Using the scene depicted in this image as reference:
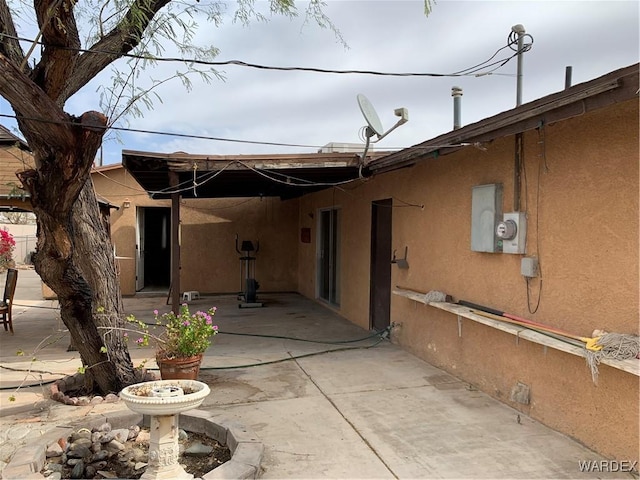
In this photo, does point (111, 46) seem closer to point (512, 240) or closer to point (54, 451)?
point (54, 451)

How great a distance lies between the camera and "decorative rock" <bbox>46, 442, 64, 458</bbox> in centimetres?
317

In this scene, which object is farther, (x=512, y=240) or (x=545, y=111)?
(x=512, y=240)

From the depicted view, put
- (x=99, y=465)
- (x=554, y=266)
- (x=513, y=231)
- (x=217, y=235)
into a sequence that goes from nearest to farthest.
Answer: (x=99, y=465), (x=554, y=266), (x=513, y=231), (x=217, y=235)

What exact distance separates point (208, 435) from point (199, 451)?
0.83ft

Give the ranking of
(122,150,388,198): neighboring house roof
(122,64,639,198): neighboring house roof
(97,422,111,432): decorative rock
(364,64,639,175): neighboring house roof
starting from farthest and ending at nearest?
(122,150,388,198): neighboring house roof → (97,422,111,432): decorative rock → (122,64,639,198): neighboring house roof → (364,64,639,175): neighboring house roof

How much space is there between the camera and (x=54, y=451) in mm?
Result: 3186

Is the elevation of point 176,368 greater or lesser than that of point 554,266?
lesser

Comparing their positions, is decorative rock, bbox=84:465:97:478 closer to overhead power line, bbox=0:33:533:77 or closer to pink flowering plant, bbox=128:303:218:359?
pink flowering plant, bbox=128:303:218:359

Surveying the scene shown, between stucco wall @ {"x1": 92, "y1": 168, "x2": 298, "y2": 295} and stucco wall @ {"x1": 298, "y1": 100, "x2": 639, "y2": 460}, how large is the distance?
699cm

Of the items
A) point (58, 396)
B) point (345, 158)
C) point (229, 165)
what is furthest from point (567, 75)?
point (58, 396)

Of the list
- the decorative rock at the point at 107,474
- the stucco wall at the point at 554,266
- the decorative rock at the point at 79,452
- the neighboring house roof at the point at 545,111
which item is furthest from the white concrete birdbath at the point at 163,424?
the neighboring house roof at the point at 545,111

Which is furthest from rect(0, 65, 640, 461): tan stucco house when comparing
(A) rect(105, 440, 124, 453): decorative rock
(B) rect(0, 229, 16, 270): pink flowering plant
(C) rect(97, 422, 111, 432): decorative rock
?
(B) rect(0, 229, 16, 270): pink flowering plant

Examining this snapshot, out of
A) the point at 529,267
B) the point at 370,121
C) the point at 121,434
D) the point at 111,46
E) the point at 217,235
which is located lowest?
the point at 121,434

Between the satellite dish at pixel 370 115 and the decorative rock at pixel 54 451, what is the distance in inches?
155
